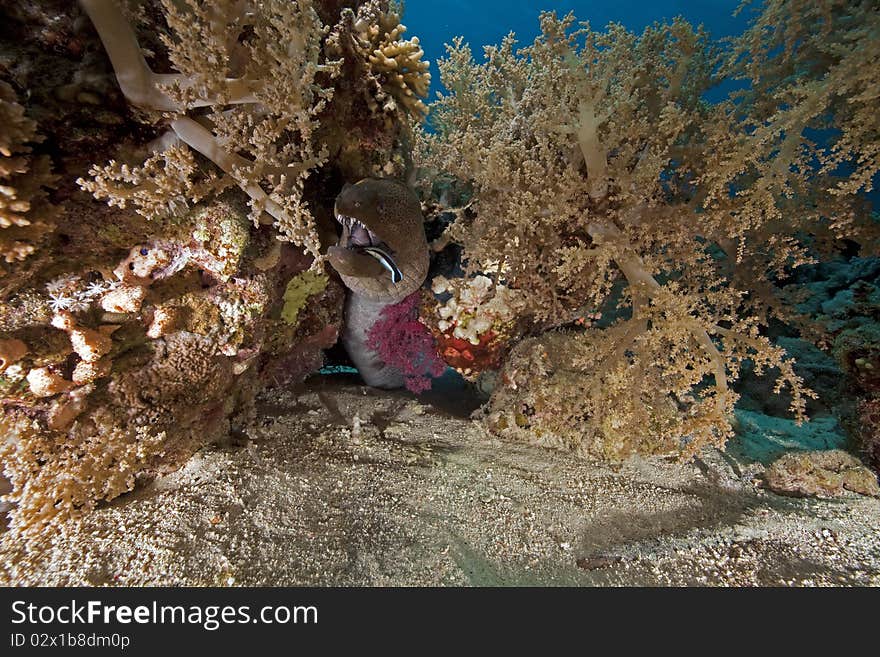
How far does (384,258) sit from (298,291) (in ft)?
2.90

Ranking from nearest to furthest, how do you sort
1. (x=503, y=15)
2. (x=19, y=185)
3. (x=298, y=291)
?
(x=19, y=185) → (x=298, y=291) → (x=503, y=15)

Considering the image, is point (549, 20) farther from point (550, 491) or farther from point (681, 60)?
point (550, 491)

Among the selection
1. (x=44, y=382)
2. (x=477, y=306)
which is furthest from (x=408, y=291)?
(x=44, y=382)

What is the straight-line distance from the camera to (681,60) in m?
2.63

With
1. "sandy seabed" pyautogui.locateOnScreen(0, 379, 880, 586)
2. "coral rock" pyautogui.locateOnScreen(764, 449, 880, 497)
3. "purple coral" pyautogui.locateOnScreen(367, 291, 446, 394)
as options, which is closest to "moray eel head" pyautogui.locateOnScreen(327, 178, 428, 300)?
"purple coral" pyautogui.locateOnScreen(367, 291, 446, 394)

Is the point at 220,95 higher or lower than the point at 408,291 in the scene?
higher

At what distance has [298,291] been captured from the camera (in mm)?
3201

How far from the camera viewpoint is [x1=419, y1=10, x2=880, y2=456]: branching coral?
247 centimetres

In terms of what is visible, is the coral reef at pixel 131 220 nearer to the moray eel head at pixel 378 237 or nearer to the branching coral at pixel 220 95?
the branching coral at pixel 220 95

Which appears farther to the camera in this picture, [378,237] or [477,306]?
[477,306]

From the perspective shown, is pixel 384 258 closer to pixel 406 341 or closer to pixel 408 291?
pixel 408 291

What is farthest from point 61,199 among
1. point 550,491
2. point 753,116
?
point 753,116

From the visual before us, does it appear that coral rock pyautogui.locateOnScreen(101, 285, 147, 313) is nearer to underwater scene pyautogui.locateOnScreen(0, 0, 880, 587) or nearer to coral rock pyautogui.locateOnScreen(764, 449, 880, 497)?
underwater scene pyautogui.locateOnScreen(0, 0, 880, 587)

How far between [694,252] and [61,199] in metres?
3.84
